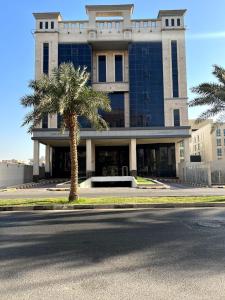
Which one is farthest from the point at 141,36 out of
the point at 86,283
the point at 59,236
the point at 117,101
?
the point at 86,283

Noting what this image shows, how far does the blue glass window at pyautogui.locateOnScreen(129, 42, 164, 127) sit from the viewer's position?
46.3m

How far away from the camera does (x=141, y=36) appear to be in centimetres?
4700

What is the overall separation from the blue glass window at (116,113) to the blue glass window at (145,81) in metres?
1.54

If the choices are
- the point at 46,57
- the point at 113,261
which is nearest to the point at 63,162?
Answer: the point at 46,57

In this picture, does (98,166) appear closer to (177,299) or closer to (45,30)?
(45,30)

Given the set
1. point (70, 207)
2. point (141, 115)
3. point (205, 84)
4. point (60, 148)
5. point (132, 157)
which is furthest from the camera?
point (60, 148)

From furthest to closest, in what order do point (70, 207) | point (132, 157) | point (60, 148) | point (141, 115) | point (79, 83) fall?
point (60, 148) → point (141, 115) → point (132, 157) → point (79, 83) → point (70, 207)

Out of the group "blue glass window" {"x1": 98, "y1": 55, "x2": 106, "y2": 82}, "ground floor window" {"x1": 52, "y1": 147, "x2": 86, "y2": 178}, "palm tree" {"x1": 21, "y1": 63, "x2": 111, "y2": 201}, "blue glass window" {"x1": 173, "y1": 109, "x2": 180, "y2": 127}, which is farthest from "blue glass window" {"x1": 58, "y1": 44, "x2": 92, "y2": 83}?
"palm tree" {"x1": 21, "y1": 63, "x2": 111, "y2": 201}

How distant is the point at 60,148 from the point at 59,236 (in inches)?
1797

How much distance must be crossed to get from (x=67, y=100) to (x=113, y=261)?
11687mm

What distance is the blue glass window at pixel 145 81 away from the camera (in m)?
46.3

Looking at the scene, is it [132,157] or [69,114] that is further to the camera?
[132,157]

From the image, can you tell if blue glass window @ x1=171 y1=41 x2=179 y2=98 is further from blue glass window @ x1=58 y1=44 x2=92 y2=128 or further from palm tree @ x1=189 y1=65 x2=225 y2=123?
palm tree @ x1=189 y1=65 x2=225 y2=123

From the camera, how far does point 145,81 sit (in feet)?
153
